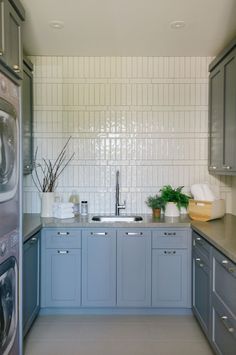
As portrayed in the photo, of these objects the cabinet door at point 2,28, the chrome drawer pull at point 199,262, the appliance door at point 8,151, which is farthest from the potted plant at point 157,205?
the cabinet door at point 2,28

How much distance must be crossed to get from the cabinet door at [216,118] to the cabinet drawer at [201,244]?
70 cm

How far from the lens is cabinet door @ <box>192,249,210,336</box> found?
8.56 ft

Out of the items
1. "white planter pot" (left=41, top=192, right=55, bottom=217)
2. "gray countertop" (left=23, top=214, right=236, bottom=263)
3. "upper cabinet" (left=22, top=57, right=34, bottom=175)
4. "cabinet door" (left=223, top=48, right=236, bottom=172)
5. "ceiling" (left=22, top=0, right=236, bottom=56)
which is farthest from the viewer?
"white planter pot" (left=41, top=192, right=55, bottom=217)

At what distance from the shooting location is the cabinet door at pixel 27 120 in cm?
325

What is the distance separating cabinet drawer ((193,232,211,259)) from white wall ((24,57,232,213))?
32.3 inches

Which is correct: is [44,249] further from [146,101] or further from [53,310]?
[146,101]

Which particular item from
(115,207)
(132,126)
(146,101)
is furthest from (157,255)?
(146,101)

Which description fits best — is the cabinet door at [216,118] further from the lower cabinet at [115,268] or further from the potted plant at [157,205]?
the lower cabinet at [115,268]

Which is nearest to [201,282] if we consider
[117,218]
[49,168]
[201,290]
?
[201,290]

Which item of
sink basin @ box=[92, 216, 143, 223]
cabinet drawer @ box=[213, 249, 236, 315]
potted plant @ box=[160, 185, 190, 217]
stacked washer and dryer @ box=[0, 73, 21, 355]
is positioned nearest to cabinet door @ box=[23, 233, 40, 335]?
stacked washer and dryer @ box=[0, 73, 21, 355]

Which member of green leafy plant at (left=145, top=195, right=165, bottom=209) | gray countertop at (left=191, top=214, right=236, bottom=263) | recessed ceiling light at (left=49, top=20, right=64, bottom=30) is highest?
recessed ceiling light at (left=49, top=20, right=64, bottom=30)

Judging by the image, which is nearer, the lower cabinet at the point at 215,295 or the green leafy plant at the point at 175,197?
the lower cabinet at the point at 215,295

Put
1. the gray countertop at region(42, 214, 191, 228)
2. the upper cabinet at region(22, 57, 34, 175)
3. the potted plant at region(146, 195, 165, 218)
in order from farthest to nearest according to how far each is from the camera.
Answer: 1. the potted plant at region(146, 195, 165, 218)
2. the upper cabinet at region(22, 57, 34, 175)
3. the gray countertop at region(42, 214, 191, 228)

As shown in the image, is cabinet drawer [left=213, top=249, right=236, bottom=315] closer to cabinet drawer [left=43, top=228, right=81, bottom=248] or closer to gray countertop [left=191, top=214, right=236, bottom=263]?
gray countertop [left=191, top=214, right=236, bottom=263]
